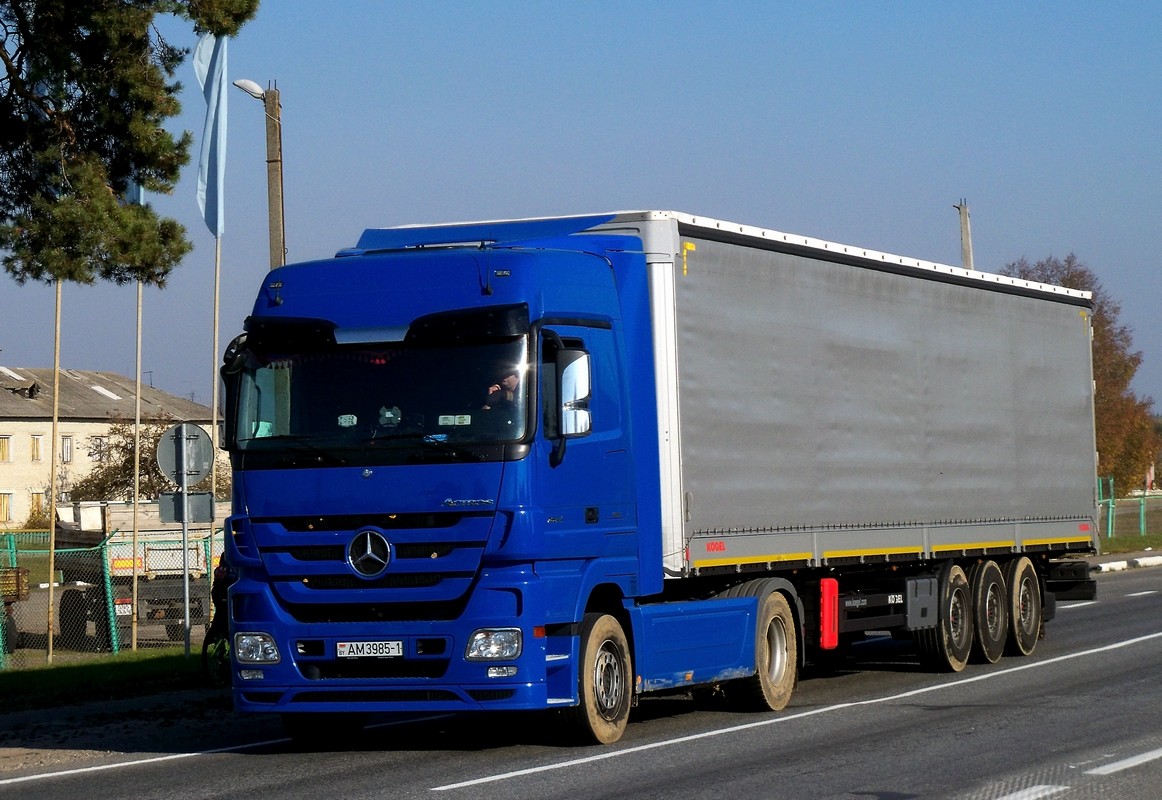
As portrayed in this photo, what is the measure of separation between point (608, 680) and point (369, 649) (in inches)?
69.4

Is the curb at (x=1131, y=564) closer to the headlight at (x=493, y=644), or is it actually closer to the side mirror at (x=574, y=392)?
the side mirror at (x=574, y=392)

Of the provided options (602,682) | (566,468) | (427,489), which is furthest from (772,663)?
(427,489)

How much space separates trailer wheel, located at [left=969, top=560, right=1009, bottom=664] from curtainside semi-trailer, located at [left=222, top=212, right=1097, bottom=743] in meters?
1.74

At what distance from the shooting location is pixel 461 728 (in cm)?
1380

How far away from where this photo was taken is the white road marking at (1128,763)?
10352mm

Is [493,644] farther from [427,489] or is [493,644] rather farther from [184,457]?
[184,457]

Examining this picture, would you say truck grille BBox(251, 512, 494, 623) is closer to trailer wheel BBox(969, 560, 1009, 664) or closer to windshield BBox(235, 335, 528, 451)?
windshield BBox(235, 335, 528, 451)

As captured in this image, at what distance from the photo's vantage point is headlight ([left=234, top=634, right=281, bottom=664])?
11.5 meters

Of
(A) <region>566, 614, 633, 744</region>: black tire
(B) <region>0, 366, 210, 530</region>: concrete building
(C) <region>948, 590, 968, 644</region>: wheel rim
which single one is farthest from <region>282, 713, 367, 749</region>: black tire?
(B) <region>0, 366, 210, 530</region>: concrete building

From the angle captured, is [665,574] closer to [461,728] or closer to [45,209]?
[461,728]

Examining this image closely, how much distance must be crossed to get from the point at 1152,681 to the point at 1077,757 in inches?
208

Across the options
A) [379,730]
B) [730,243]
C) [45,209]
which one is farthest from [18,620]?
[730,243]

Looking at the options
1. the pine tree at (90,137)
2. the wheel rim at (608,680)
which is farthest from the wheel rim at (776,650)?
the pine tree at (90,137)

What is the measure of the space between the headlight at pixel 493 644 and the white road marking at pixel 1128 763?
358cm
